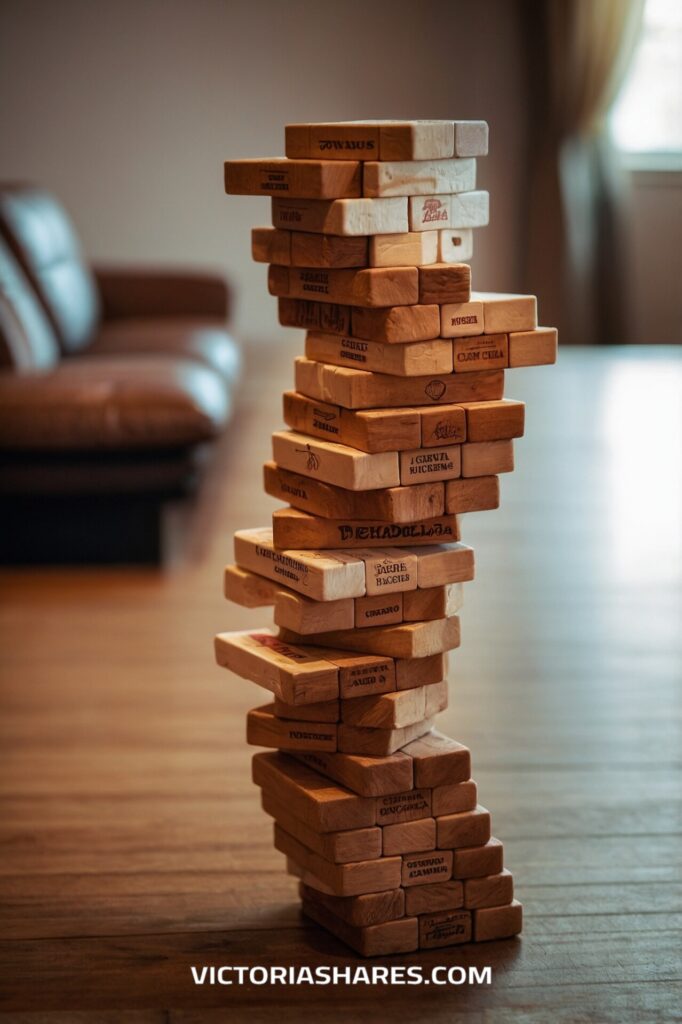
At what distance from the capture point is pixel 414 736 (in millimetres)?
2061

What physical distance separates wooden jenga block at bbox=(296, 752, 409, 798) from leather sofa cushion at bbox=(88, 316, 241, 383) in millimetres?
3091

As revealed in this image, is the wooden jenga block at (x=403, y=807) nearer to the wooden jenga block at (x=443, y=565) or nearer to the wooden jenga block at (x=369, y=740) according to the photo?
the wooden jenga block at (x=369, y=740)

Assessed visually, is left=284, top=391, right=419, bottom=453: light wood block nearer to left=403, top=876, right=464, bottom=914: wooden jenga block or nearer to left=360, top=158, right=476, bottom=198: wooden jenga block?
left=360, top=158, right=476, bottom=198: wooden jenga block

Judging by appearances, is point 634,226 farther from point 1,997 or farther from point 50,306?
point 1,997

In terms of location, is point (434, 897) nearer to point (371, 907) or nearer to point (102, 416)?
point (371, 907)

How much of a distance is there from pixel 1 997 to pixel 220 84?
274 inches

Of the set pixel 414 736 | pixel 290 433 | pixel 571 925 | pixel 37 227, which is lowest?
pixel 571 925

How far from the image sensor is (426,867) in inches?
79.0

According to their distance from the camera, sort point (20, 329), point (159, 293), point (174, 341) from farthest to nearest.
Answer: point (159, 293) < point (174, 341) < point (20, 329)

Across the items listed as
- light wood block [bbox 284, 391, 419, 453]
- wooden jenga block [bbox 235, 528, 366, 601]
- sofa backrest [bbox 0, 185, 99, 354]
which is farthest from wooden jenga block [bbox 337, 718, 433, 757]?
sofa backrest [bbox 0, 185, 99, 354]

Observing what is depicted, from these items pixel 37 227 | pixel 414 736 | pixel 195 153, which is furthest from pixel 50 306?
pixel 414 736

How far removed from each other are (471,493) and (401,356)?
23 centimetres

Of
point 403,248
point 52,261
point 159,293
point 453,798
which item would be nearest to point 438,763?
point 453,798

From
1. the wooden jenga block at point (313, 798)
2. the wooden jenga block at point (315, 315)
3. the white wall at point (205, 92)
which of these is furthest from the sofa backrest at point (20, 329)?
the white wall at point (205, 92)
